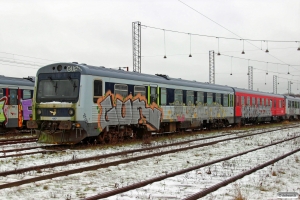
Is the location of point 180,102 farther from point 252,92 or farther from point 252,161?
point 252,92

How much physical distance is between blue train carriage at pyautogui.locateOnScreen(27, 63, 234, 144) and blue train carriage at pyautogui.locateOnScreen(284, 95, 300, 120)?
25.7 metres

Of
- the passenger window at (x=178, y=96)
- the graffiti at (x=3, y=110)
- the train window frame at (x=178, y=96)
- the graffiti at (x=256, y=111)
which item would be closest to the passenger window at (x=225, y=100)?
the graffiti at (x=256, y=111)

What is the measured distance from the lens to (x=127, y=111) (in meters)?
16.3

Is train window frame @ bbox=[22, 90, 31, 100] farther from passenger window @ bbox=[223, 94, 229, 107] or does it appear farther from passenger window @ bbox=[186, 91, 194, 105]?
passenger window @ bbox=[223, 94, 229, 107]

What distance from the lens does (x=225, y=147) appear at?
14883 mm

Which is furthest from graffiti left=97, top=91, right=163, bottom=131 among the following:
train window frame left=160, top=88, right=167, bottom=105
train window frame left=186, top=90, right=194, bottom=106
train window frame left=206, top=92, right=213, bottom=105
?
train window frame left=206, top=92, right=213, bottom=105

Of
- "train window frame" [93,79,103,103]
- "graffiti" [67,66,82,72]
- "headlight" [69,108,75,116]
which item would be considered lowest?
"headlight" [69,108,75,116]

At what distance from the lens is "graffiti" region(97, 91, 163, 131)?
49.1 feet

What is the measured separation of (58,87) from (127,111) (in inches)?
123

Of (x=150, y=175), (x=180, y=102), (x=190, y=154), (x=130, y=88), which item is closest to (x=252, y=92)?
(x=180, y=102)

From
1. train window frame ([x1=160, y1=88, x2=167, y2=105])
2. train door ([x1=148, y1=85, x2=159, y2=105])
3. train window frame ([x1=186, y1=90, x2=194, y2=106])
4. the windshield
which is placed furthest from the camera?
train window frame ([x1=186, y1=90, x2=194, y2=106])

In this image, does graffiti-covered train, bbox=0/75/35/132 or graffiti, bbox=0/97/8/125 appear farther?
graffiti-covered train, bbox=0/75/35/132

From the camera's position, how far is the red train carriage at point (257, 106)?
1136 inches

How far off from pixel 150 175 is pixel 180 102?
11.8 m
